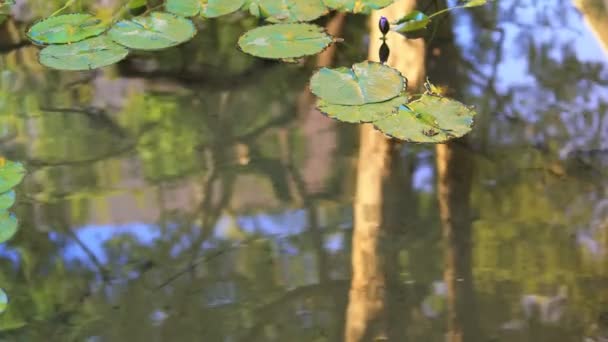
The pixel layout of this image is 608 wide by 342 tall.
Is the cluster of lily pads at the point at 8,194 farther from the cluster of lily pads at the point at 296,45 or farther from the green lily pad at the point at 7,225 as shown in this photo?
the cluster of lily pads at the point at 296,45

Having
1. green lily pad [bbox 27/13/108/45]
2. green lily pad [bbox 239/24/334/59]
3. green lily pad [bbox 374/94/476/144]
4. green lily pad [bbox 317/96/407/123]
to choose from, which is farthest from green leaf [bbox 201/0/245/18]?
green lily pad [bbox 374/94/476/144]

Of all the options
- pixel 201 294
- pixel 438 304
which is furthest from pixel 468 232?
pixel 201 294

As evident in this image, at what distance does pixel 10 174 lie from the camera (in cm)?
120

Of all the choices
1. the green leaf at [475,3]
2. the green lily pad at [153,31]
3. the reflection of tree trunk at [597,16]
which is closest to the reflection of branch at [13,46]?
the green lily pad at [153,31]

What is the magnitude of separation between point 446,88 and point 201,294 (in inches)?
28.7

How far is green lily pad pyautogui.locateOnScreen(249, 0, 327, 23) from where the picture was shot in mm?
1678

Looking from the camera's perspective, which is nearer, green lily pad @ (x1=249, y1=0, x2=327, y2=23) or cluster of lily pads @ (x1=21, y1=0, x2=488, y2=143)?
cluster of lily pads @ (x1=21, y1=0, x2=488, y2=143)

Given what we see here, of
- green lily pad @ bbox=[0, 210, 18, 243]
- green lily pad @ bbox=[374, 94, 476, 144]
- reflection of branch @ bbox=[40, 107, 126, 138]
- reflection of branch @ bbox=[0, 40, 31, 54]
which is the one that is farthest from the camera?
reflection of branch @ bbox=[0, 40, 31, 54]

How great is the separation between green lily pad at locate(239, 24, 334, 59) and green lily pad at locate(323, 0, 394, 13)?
0.39 ft

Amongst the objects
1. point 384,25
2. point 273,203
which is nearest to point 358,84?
point 384,25

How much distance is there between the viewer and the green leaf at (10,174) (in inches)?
46.1

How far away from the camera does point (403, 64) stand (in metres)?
1.49

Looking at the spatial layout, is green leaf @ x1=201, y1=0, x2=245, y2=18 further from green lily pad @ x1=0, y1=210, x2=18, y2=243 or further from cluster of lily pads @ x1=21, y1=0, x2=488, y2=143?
green lily pad @ x1=0, y1=210, x2=18, y2=243

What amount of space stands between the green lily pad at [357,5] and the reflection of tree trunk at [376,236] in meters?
0.33
